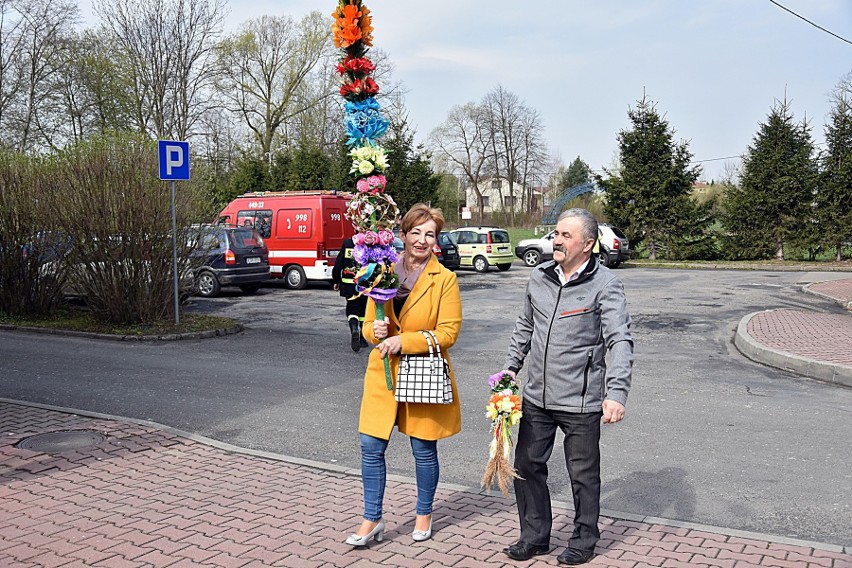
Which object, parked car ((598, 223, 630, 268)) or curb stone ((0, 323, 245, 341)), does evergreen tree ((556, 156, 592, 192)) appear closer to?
parked car ((598, 223, 630, 268))

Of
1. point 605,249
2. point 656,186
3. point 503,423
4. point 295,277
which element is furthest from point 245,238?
point 656,186

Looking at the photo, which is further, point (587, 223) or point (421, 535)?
point (421, 535)

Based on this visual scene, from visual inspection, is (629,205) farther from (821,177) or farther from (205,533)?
(205,533)

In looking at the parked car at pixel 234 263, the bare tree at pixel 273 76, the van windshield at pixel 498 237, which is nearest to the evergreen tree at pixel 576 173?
the bare tree at pixel 273 76

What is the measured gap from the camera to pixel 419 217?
4.43 metres

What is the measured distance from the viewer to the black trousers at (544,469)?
4219mm

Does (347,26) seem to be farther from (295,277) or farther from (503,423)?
(295,277)

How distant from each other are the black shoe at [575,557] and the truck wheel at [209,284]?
1654cm

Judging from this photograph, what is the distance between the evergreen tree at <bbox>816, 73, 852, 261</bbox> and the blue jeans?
31.6 meters

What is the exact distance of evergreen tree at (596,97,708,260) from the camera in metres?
34.9

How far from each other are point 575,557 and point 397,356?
140 cm

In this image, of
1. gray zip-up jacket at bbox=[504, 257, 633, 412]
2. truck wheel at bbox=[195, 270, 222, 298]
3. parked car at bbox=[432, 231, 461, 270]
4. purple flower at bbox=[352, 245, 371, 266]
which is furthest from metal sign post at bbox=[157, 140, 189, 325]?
parked car at bbox=[432, 231, 461, 270]

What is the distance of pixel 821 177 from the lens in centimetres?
3209

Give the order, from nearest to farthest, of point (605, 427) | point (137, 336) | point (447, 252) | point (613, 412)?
point (613, 412), point (605, 427), point (137, 336), point (447, 252)
